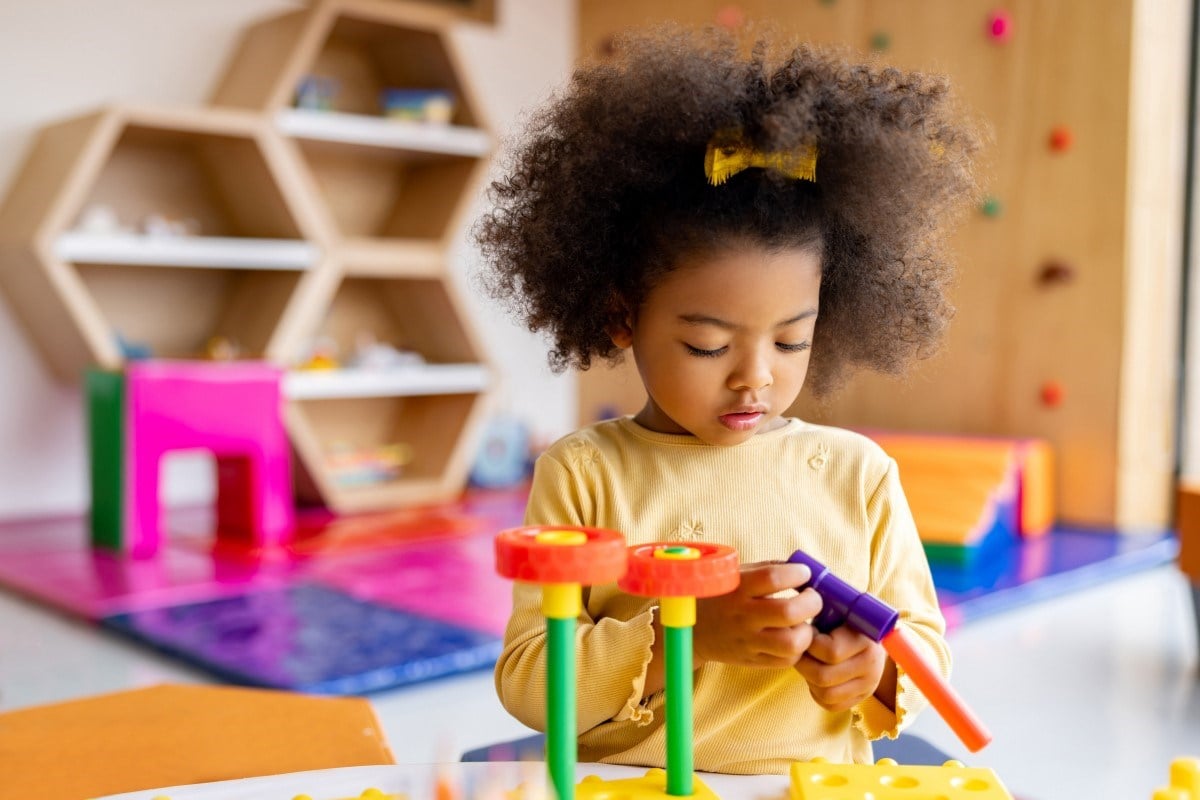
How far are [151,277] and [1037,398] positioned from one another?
7.68ft

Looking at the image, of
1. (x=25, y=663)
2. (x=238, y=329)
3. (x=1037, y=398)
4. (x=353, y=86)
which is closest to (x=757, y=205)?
(x=25, y=663)

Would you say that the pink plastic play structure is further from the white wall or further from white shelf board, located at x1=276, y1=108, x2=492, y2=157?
white shelf board, located at x1=276, y1=108, x2=492, y2=157

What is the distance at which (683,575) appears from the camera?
0.48 m

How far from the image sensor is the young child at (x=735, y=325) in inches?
25.1

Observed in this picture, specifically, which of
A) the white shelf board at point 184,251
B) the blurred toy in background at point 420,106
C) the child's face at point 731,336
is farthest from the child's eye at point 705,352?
the blurred toy in background at point 420,106

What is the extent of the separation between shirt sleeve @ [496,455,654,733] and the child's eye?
0.13 metres

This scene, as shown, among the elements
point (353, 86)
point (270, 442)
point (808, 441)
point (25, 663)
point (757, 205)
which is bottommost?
point (25, 663)

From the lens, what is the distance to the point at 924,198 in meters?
0.68

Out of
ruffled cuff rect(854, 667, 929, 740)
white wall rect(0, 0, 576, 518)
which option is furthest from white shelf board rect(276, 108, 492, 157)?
ruffled cuff rect(854, 667, 929, 740)

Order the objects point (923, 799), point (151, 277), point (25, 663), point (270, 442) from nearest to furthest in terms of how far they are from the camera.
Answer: point (923, 799) → point (25, 663) → point (270, 442) → point (151, 277)

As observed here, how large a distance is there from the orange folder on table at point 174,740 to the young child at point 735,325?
0.14 m

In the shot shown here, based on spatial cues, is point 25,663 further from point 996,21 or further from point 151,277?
point 996,21

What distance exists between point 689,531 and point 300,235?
101 inches

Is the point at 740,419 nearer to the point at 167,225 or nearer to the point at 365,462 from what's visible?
the point at 167,225
